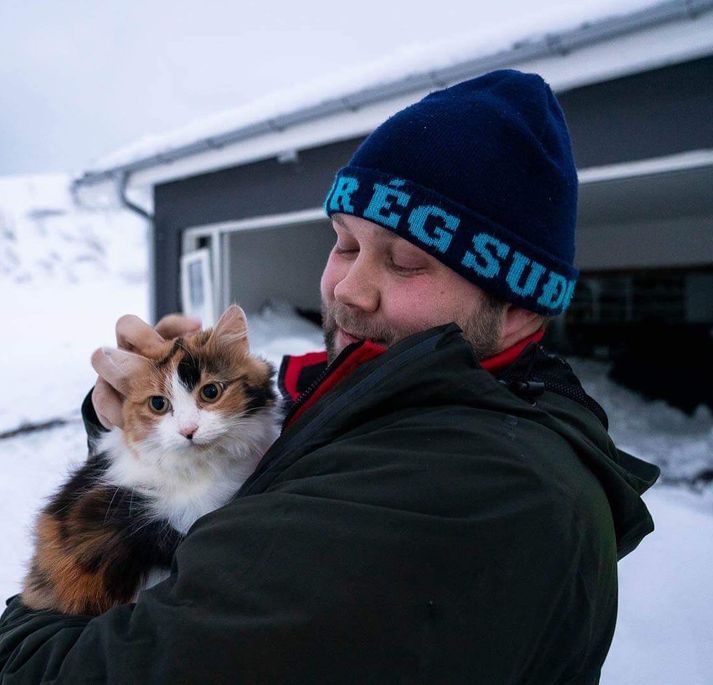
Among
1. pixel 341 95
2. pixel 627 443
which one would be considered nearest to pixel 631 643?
pixel 627 443

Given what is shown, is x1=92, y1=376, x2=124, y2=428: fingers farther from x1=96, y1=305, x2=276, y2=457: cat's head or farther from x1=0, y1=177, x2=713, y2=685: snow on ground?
x1=0, y1=177, x2=713, y2=685: snow on ground

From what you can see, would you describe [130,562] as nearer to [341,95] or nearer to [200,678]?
[200,678]

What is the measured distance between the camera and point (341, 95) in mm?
4828

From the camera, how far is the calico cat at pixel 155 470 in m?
1.27

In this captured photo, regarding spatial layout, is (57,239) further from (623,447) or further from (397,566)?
(397,566)

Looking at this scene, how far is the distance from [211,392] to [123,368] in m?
0.28

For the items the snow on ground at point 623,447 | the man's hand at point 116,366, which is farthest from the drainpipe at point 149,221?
the man's hand at point 116,366

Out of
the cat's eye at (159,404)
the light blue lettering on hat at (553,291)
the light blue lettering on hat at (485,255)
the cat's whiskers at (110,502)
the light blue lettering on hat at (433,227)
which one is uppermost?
the light blue lettering on hat at (433,227)

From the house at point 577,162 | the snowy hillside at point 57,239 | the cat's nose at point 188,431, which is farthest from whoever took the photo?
the snowy hillside at point 57,239

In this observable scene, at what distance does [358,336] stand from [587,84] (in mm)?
3729

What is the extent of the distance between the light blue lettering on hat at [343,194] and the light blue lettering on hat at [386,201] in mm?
61

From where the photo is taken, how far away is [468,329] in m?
1.27

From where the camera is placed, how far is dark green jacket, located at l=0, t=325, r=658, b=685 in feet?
2.47

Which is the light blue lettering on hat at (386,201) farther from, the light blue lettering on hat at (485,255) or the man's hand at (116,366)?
the man's hand at (116,366)
